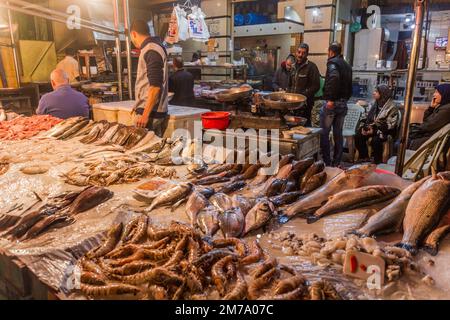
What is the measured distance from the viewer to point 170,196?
8.27ft

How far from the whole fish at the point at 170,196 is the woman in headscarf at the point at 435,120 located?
185 inches

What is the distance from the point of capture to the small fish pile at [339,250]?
66.1 inches

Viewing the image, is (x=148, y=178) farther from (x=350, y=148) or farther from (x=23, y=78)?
(x=23, y=78)

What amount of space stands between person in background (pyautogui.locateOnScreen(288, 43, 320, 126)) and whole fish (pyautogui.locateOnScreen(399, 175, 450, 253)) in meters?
4.51

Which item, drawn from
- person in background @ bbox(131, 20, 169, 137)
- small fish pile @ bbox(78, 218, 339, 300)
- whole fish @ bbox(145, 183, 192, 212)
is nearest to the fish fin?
small fish pile @ bbox(78, 218, 339, 300)

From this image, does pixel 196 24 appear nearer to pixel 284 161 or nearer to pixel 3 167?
pixel 3 167

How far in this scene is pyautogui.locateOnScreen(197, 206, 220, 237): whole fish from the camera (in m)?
2.14

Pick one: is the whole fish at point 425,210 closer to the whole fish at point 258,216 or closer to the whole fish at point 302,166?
the whole fish at point 258,216

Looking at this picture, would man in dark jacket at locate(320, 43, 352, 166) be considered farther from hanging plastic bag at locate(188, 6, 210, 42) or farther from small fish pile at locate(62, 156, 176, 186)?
small fish pile at locate(62, 156, 176, 186)

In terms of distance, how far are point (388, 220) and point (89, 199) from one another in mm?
2019

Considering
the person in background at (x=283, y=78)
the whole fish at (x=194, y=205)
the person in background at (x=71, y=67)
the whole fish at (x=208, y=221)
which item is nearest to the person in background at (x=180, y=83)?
the person in background at (x=283, y=78)

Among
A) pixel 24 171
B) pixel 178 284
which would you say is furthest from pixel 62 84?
pixel 178 284
